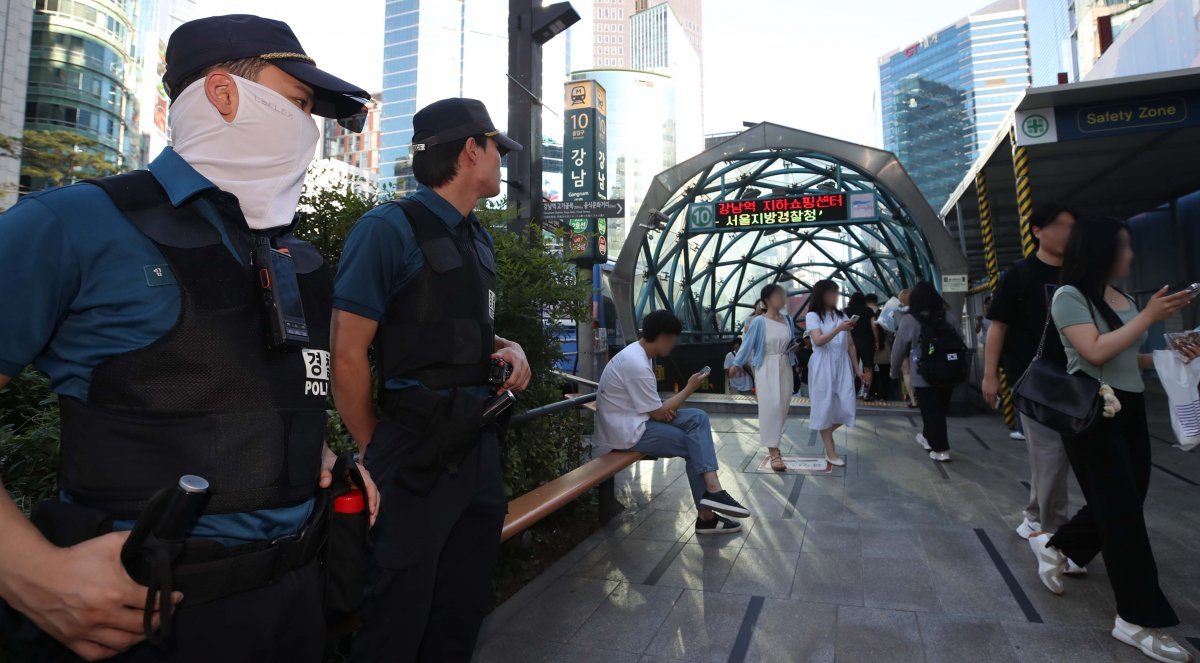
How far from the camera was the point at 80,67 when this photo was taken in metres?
36.3

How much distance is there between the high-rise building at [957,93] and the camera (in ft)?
443

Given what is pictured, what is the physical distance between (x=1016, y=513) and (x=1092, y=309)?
2.47 metres

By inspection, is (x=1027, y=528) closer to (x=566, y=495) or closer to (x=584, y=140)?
(x=566, y=495)

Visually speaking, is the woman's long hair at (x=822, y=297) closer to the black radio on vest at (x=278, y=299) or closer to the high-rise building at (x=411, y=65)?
the black radio on vest at (x=278, y=299)

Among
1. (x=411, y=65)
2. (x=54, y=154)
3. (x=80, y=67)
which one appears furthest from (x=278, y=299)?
(x=411, y=65)

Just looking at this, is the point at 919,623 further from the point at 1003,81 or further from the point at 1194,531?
the point at 1003,81

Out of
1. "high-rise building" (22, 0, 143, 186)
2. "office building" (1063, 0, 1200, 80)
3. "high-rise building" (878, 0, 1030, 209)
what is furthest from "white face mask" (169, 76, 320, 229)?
"high-rise building" (878, 0, 1030, 209)

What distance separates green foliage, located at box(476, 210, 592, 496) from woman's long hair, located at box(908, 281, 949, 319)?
404cm

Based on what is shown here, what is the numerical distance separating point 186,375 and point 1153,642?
138 inches

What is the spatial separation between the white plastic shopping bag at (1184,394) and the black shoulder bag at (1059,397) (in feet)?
0.91

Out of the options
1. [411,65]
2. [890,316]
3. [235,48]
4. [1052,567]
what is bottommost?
[1052,567]

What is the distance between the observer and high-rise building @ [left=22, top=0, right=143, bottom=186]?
1380 inches

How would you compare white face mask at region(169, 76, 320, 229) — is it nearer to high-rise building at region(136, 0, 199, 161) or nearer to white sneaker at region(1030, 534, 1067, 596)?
white sneaker at region(1030, 534, 1067, 596)

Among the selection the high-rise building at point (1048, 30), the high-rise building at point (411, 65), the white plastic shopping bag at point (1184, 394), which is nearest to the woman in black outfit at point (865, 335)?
the white plastic shopping bag at point (1184, 394)
